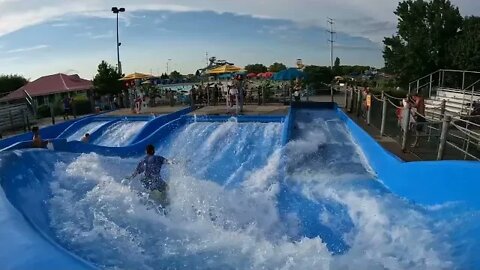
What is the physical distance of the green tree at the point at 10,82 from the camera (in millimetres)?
42769

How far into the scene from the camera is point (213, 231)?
21.8ft

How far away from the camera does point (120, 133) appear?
53.4 ft

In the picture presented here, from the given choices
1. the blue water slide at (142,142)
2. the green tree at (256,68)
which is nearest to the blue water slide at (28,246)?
the blue water slide at (142,142)

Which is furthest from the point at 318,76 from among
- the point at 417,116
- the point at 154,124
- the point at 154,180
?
the point at 154,180

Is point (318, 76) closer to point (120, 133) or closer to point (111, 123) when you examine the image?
point (111, 123)

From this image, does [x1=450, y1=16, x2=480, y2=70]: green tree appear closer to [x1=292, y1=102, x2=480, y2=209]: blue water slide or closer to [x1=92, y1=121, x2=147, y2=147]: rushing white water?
[x1=292, y1=102, x2=480, y2=209]: blue water slide

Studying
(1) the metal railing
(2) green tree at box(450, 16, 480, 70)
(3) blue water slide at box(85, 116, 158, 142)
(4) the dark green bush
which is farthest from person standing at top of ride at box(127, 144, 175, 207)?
(2) green tree at box(450, 16, 480, 70)

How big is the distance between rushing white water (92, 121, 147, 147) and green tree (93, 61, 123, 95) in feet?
44.8

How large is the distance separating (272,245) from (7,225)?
10.7 ft

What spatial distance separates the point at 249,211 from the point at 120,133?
31.8 feet

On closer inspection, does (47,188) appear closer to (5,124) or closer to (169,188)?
(169,188)

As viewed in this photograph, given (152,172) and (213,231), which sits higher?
(152,172)

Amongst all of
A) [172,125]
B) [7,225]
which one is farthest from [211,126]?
[7,225]

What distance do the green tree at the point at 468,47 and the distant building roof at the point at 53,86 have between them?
24055 mm
